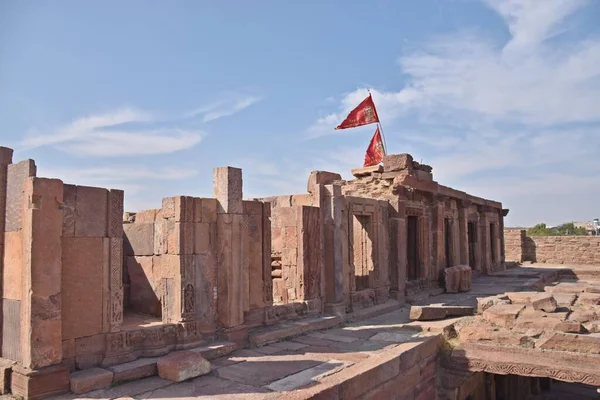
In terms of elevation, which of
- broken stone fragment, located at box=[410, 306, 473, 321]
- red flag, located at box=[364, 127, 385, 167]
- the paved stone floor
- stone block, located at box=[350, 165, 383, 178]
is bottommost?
the paved stone floor

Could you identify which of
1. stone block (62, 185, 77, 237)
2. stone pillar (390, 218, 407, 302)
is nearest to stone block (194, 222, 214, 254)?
stone block (62, 185, 77, 237)

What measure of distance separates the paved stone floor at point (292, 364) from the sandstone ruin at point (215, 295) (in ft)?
0.15

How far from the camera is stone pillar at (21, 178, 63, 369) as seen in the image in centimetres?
553

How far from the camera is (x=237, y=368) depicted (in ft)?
22.2

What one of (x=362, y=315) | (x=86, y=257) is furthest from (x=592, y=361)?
(x=86, y=257)

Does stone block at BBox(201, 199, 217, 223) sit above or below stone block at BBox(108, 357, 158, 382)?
above

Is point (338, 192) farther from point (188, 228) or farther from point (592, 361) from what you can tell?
point (592, 361)

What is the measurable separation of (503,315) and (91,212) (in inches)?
294

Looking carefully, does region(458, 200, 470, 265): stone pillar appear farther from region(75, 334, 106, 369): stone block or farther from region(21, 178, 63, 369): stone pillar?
region(21, 178, 63, 369): stone pillar

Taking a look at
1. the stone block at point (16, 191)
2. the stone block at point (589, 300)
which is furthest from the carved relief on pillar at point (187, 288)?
the stone block at point (589, 300)

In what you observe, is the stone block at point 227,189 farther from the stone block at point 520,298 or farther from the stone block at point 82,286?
the stone block at point 520,298

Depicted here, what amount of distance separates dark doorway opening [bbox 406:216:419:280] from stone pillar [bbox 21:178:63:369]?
10.9 m

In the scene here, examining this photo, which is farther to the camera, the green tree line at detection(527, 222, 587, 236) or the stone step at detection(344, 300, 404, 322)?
the green tree line at detection(527, 222, 587, 236)

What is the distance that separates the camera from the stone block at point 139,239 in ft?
27.9
